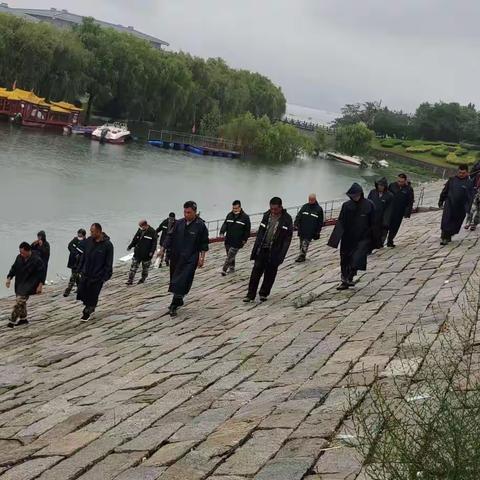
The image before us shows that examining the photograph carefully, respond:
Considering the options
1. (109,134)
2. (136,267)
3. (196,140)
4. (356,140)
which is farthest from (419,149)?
(136,267)

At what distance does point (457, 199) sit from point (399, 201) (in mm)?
1303

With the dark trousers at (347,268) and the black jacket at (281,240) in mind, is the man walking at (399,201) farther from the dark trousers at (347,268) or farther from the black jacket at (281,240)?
the black jacket at (281,240)

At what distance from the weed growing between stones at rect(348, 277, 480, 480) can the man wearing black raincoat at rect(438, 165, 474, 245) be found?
4.92m

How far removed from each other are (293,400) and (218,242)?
44.0 feet

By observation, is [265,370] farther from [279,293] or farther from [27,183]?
[27,183]

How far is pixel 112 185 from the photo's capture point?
34500 millimetres

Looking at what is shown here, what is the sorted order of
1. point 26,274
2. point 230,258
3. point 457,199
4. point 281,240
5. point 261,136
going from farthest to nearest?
point 261,136
point 230,258
point 457,199
point 26,274
point 281,240

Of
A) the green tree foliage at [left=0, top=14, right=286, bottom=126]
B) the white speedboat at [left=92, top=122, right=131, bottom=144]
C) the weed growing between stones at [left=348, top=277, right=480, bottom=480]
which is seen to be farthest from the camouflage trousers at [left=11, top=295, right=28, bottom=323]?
the green tree foliage at [left=0, top=14, right=286, bottom=126]

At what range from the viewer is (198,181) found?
4184 centimetres

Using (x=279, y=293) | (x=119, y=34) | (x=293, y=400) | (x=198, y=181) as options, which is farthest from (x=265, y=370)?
(x=119, y=34)

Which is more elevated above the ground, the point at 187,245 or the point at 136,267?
the point at 187,245

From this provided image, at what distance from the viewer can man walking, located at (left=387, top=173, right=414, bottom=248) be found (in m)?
12.5

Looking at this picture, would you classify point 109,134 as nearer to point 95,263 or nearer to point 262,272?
point 95,263

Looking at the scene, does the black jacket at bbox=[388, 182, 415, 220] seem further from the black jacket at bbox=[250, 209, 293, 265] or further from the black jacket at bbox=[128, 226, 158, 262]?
the black jacket at bbox=[128, 226, 158, 262]
